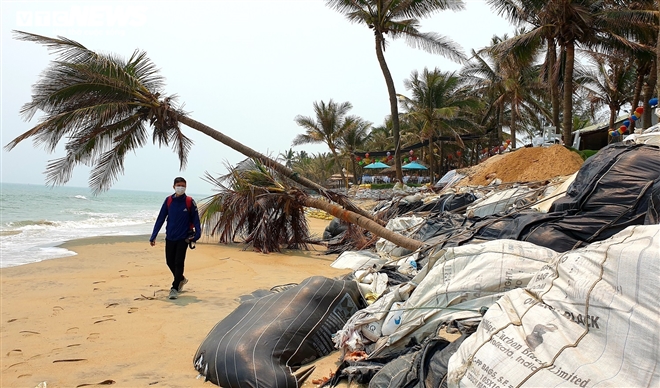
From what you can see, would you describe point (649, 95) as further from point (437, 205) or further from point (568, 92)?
point (437, 205)

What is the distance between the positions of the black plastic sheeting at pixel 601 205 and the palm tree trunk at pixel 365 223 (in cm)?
166

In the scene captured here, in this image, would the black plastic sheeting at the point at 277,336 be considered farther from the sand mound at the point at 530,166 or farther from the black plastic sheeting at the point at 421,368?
the sand mound at the point at 530,166

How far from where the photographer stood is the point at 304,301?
3480 millimetres

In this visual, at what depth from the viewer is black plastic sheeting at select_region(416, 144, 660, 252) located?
3.39 m

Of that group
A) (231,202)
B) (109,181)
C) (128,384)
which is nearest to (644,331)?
(128,384)

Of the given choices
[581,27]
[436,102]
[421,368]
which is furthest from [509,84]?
[421,368]

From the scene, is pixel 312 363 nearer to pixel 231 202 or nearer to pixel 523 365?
pixel 523 365

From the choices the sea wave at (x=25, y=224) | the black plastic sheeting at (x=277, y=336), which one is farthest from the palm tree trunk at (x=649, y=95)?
the sea wave at (x=25, y=224)

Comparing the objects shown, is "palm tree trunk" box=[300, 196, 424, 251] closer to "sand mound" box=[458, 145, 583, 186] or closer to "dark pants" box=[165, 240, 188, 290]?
→ "dark pants" box=[165, 240, 188, 290]

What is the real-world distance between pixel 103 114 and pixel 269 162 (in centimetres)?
341

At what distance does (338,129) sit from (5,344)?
93.8 feet

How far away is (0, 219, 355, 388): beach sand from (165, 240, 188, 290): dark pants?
0.24m

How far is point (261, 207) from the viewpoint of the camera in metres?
8.70

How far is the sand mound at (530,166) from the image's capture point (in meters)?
11.0
